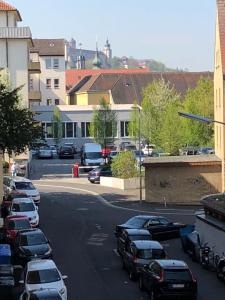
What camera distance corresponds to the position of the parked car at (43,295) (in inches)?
870

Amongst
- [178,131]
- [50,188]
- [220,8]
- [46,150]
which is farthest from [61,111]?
[220,8]

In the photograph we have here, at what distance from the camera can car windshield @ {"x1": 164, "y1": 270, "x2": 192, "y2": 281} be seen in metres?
Result: 23.8

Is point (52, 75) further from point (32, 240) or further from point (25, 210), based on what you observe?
point (32, 240)

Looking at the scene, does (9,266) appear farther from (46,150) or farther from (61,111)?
(61,111)

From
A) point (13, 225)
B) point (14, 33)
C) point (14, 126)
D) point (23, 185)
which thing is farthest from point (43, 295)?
point (14, 33)

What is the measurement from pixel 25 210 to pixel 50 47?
3117 inches

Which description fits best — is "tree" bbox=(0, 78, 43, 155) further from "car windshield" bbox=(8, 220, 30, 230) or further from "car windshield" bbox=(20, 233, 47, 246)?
"car windshield" bbox=(20, 233, 47, 246)

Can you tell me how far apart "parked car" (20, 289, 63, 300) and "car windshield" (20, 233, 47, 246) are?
7206 millimetres

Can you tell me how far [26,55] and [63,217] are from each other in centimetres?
3074

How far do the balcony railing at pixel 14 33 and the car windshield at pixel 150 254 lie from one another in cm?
4628

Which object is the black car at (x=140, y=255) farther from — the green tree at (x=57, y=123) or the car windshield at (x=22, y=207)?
the green tree at (x=57, y=123)

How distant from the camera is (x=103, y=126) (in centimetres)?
8050

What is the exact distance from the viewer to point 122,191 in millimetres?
55219

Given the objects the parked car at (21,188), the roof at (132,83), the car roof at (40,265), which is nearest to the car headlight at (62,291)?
the car roof at (40,265)
